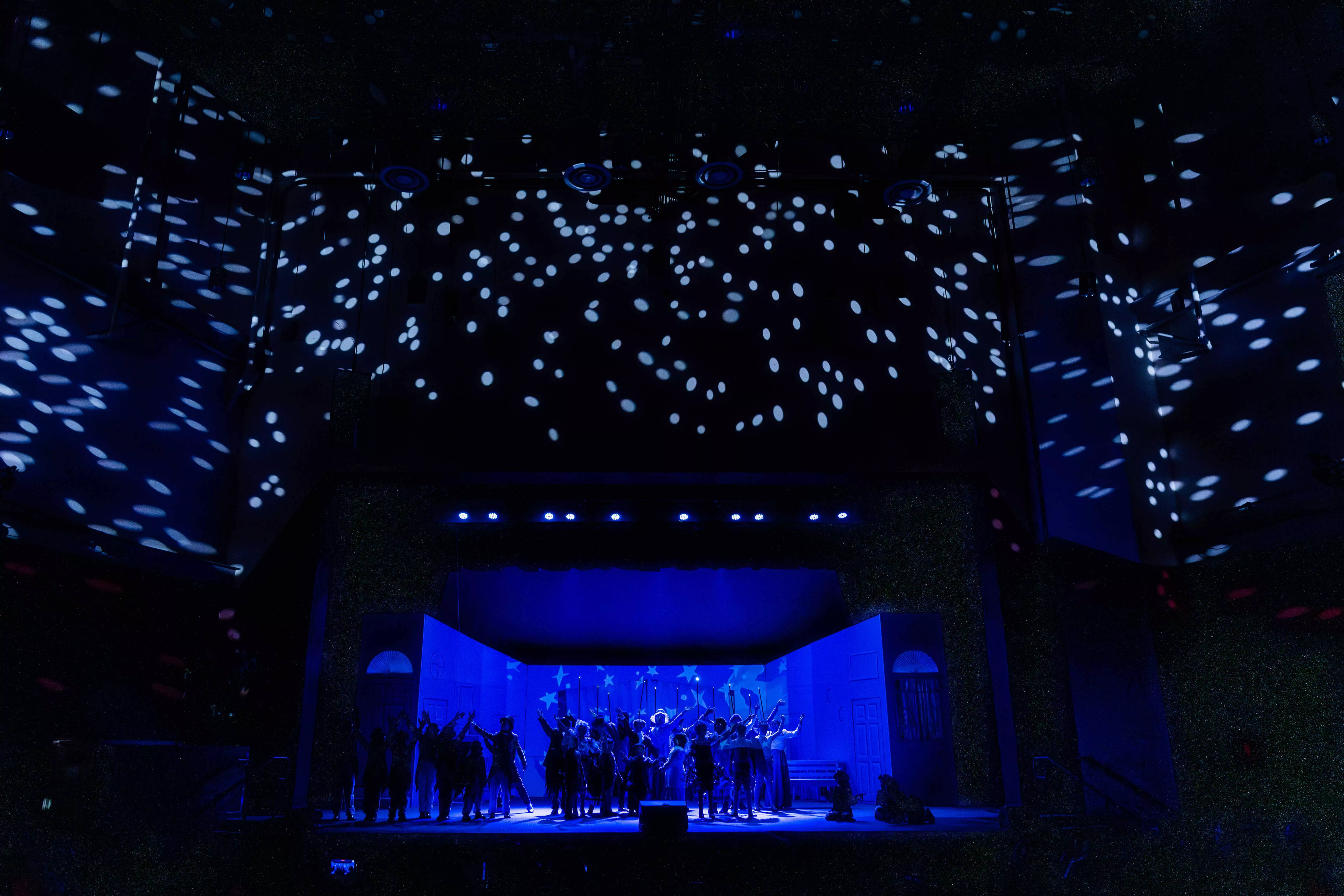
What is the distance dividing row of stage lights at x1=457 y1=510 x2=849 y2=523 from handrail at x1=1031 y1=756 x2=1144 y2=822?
3226mm

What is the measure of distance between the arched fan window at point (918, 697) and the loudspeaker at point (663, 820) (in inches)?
139

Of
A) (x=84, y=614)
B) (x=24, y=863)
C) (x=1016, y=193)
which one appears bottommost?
(x=24, y=863)

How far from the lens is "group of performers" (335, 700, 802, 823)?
8422 millimetres

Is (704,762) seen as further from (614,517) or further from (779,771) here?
(614,517)

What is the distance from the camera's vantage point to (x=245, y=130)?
34.5 feet

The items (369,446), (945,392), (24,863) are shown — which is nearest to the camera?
(24,863)

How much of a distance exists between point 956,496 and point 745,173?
4.77 meters

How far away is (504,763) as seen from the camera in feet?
28.9

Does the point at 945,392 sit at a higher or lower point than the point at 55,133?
lower

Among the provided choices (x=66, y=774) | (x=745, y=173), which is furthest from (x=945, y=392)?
(x=66, y=774)

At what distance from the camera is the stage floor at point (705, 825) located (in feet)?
23.5

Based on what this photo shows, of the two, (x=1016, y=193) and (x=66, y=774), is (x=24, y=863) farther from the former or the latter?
(x=1016, y=193)

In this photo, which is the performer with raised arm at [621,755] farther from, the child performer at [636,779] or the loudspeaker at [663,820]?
the loudspeaker at [663,820]

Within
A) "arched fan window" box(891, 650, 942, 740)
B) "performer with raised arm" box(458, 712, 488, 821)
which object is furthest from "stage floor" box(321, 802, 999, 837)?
"arched fan window" box(891, 650, 942, 740)
